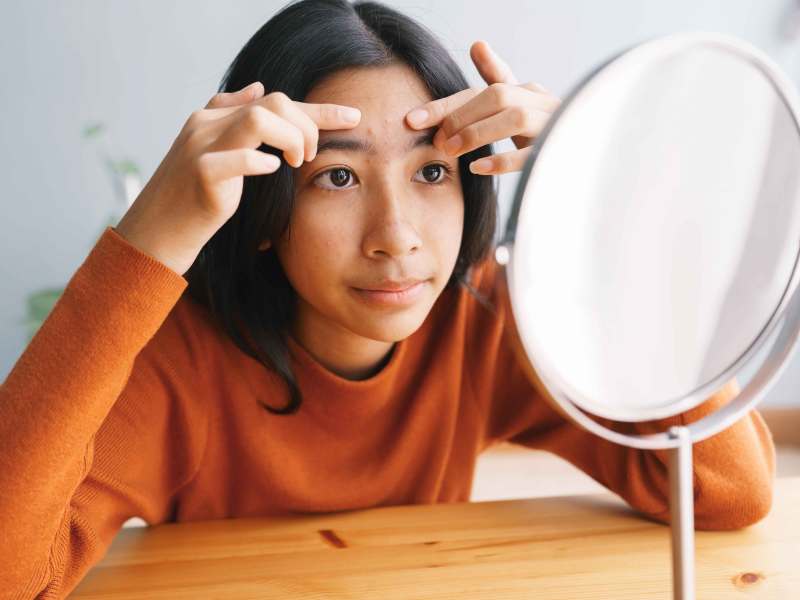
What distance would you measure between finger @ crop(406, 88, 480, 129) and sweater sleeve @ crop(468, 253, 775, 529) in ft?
0.50

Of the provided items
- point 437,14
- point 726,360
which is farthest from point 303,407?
point 437,14

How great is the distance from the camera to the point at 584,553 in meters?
0.71

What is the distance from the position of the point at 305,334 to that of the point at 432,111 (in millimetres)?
339

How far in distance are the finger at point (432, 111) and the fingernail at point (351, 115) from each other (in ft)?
0.16

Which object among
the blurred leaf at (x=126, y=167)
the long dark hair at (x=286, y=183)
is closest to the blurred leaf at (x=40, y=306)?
the blurred leaf at (x=126, y=167)

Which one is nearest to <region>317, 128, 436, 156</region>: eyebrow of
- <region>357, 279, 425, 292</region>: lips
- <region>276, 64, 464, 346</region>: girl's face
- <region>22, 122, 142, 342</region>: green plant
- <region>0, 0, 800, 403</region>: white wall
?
<region>276, 64, 464, 346</region>: girl's face

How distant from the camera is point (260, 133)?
0.63 meters

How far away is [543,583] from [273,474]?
1.19 feet

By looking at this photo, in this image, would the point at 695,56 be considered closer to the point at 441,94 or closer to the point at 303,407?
the point at 441,94

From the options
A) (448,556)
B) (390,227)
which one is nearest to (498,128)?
(390,227)

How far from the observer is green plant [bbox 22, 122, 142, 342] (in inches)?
86.6

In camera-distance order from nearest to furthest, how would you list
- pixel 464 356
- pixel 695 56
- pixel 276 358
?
pixel 695 56 < pixel 276 358 < pixel 464 356

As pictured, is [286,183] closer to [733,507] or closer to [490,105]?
[490,105]

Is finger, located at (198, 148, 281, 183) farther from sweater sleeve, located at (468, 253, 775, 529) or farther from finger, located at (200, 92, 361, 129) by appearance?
sweater sleeve, located at (468, 253, 775, 529)
